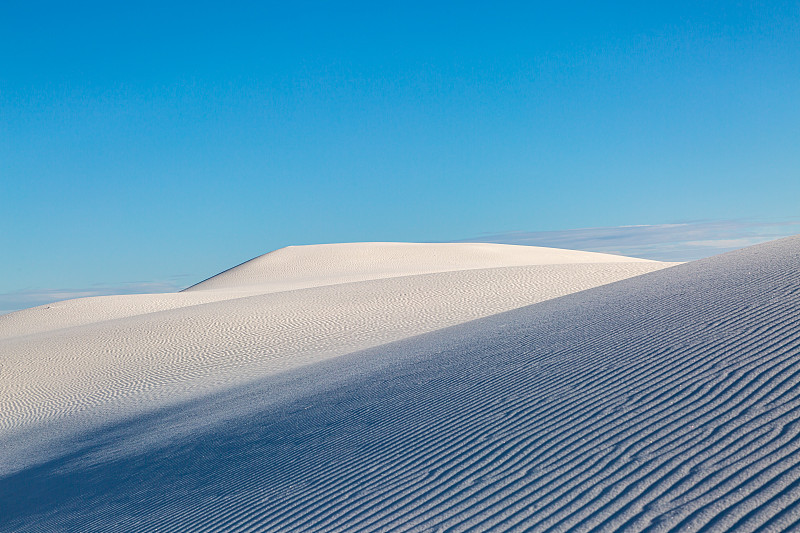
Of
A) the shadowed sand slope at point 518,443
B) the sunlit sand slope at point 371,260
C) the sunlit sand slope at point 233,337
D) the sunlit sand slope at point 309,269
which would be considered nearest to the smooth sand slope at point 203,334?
the sunlit sand slope at point 233,337

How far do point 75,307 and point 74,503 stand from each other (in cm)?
2426

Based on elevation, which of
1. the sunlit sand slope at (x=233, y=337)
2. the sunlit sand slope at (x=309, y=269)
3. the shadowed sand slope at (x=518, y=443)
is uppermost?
the sunlit sand slope at (x=309, y=269)

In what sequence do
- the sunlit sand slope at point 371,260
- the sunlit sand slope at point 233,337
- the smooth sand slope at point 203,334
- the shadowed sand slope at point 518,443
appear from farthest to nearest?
the sunlit sand slope at point 371,260, the sunlit sand slope at point 233,337, the smooth sand slope at point 203,334, the shadowed sand slope at point 518,443

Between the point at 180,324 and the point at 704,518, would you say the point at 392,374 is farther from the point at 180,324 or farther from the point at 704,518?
the point at 180,324

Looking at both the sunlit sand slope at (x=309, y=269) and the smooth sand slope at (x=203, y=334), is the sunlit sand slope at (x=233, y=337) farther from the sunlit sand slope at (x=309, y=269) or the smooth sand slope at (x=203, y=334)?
the sunlit sand slope at (x=309, y=269)

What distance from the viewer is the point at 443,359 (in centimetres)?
945

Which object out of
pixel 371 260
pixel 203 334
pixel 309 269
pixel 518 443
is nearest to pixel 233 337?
pixel 203 334

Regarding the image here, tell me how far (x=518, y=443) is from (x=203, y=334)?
15298 mm

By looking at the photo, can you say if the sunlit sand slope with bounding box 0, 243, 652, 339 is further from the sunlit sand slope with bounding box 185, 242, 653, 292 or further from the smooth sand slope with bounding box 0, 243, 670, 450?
the smooth sand slope with bounding box 0, 243, 670, 450

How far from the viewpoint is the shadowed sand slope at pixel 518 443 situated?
12.9 ft

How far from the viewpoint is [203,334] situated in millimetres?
19016

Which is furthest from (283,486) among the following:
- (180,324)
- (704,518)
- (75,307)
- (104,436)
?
(75,307)

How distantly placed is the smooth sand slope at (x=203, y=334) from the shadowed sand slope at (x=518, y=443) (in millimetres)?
3651

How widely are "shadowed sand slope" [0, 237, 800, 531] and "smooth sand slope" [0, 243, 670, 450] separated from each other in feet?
12.0
